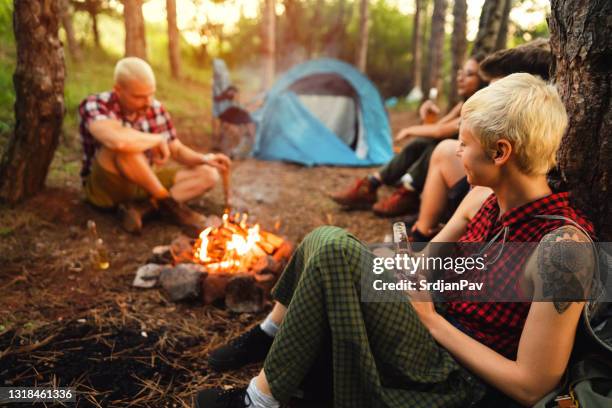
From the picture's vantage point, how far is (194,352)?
240cm

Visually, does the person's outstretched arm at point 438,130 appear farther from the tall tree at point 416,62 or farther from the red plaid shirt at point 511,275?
the tall tree at point 416,62

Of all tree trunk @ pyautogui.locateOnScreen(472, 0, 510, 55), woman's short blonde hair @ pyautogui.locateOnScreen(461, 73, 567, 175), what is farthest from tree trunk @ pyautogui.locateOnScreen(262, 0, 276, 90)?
woman's short blonde hair @ pyautogui.locateOnScreen(461, 73, 567, 175)

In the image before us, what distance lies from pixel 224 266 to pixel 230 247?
0.15 metres

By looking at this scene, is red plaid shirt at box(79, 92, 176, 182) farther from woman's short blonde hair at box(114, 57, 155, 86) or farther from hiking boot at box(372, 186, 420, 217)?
hiking boot at box(372, 186, 420, 217)

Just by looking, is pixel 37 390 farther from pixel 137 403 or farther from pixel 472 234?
pixel 472 234

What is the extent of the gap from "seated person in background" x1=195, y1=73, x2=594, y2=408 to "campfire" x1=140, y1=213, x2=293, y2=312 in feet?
4.12

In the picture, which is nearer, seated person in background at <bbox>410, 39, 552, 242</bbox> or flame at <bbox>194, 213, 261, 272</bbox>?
seated person in background at <bbox>410, 39, 552, 242</bbox>

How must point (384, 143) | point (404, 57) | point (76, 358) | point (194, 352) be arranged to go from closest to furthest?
point (76, 358)
point (194, 352)
point (384, 143)
point (404, 57)

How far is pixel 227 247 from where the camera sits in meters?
3.13

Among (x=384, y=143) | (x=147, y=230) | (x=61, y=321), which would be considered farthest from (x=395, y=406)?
(x=384, y=143)

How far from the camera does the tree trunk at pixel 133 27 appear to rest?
240 inches

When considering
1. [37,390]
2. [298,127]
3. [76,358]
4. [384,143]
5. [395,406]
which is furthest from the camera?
[384,143]

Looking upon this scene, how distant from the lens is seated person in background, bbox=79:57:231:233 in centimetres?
347

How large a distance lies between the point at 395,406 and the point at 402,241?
0.58 meters
